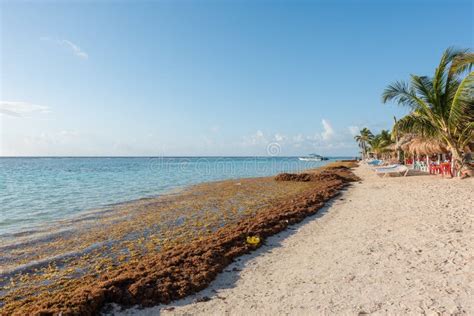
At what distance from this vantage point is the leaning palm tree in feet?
46.6

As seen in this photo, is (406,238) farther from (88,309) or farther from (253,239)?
(88,309)

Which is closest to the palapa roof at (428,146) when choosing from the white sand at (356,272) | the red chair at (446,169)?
the red chair at (446,169)

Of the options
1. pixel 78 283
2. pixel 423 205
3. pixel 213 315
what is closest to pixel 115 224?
pixel 78 283

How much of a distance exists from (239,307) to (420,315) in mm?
2114

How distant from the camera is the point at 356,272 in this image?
4.79m

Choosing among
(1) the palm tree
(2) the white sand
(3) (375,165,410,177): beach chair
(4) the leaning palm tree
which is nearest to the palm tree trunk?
(4) the leaning palm tree

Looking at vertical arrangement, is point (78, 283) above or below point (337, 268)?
below

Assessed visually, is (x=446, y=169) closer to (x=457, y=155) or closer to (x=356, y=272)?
(x=457, y=155)

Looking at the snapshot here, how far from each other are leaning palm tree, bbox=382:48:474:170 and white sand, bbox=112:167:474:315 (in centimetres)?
858

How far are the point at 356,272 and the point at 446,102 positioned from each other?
14.4 m

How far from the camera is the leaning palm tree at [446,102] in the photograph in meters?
14.2

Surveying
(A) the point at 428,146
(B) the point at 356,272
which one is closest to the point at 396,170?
(A) the point at 428,146

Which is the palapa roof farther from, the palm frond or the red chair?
the palm frond

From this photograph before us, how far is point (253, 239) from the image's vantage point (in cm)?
664
